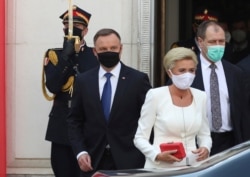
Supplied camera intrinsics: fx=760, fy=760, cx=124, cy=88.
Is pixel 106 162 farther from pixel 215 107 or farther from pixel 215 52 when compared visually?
pixel 215 52

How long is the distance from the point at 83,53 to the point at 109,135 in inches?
45.9

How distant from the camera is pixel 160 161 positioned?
221 inches

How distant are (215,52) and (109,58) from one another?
904 mm

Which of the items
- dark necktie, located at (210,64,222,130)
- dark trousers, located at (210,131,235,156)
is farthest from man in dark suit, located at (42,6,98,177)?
dark trousers, located at (210,131,235,156)

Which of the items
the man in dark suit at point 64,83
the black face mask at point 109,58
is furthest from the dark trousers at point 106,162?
the man in dark suit at point 64,83

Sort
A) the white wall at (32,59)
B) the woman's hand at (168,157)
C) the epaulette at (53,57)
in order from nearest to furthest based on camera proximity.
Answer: the woman's hand at (168,157) < the epaulette at (53,57) < the white wall at (32,59)

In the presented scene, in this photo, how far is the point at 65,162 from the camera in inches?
278

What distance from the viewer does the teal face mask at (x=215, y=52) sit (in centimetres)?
642

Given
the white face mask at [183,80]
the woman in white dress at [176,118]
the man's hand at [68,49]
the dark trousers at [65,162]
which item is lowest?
the dark trousers at [65,162]

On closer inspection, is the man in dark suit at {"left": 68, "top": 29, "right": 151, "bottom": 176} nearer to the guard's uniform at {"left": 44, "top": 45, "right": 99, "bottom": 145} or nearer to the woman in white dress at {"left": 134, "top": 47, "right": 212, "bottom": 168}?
the woman in white dress at {"left": 134, "top": 47, "right": 212, "bottom": 168}

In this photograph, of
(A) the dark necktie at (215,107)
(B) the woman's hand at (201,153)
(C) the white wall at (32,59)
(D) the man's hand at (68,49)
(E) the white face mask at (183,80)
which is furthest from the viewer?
(C) the white wall at (32,59)

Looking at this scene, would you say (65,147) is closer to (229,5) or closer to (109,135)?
(109,135)

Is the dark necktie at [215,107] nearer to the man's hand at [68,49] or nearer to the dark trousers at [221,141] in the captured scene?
the dark trousers at [221,141]

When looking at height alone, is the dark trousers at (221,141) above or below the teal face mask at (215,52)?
below
